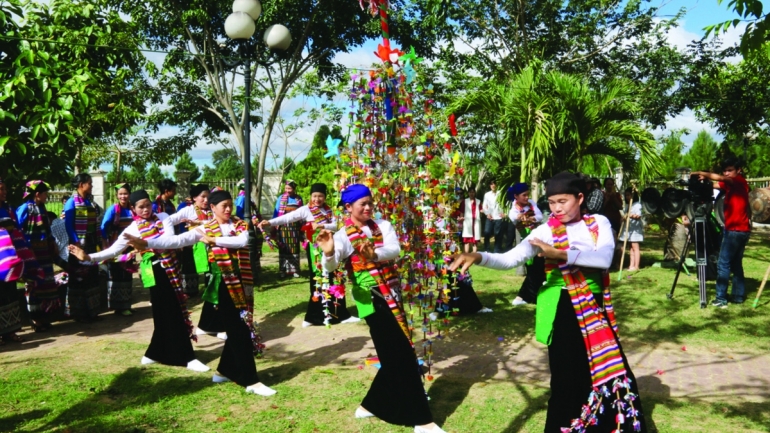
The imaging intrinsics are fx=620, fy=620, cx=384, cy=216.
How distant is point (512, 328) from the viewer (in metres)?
7.54

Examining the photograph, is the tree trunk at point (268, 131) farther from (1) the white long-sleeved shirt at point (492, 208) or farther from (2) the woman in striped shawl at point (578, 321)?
(2) the woman in striped shawl at point (578, 321)

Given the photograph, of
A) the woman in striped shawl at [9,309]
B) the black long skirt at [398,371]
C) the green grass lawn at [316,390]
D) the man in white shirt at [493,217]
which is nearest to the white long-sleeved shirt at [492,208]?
the man in white shirt at [493,217]

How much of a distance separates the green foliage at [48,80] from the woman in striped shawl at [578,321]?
4116 millimetres

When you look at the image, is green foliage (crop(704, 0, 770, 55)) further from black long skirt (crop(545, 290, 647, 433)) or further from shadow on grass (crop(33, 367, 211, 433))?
shadow on grass (crop(33, 367, 211, 433))

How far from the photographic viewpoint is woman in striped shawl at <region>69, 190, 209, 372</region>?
19.3ft

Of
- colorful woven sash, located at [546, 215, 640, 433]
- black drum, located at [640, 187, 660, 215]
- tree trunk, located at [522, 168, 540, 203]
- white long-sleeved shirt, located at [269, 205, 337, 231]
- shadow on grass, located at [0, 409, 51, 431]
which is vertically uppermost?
tree trunk, located at [522, 168, 540, 203]

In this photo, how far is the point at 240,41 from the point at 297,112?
12.3 metres

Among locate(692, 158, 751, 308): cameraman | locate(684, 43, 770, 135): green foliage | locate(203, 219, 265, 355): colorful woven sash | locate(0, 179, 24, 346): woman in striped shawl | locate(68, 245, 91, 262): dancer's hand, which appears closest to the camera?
locate(68, 245, 91, 262): dancer's hand

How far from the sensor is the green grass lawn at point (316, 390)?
4594mm

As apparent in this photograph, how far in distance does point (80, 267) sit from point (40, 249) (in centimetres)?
55

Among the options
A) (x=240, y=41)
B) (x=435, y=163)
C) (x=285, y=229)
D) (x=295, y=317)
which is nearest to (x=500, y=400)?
(x=435, y=163)

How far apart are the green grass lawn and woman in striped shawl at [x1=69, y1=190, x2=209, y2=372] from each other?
5.7 inches

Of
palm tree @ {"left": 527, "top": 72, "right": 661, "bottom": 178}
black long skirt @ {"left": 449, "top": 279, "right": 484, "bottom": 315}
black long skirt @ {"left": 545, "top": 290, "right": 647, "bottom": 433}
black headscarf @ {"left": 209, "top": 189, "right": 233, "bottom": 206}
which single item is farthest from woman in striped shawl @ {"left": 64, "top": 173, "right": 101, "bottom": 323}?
palm tree @ {"left": 527, "top": 72, "right": 661, "bottom": 178}

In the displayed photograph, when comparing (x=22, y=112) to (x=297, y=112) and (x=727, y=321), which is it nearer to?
(x=727, y=321)
